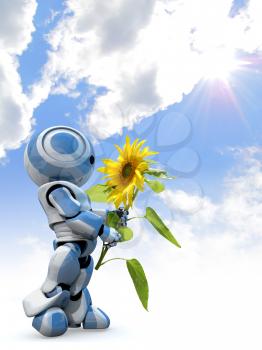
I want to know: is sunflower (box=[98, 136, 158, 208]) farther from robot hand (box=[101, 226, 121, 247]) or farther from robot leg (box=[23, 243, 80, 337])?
robot leg (box=[23, 243, 80, 337])

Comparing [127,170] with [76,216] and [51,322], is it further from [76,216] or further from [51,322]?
[51,322]

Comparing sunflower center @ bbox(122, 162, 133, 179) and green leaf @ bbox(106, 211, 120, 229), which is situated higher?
sunflower center @ bbox(122, 162, 133, 179)

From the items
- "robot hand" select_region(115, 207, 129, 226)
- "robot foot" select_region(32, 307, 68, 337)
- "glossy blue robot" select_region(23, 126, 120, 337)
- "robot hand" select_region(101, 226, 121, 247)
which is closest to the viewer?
"robot foot" select_region(32, 307, 68, 337)

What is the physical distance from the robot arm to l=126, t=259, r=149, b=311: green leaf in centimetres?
41

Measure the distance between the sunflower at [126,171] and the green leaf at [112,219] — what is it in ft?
0.55

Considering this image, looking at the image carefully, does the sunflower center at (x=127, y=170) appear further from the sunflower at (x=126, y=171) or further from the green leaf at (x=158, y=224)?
the green leaf at (x=158, y=224)

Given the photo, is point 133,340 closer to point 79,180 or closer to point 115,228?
point 115,228

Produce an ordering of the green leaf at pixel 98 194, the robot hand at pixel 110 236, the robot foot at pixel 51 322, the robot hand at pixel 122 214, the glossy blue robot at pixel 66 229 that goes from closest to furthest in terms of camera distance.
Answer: the robot foot at pixel 51 322 < the glossy blue robot at pixel 66 229 < the robot hand at pixel 110 236 < the robot hand at pixel 122 214 < the green leaf at pixel 98 194

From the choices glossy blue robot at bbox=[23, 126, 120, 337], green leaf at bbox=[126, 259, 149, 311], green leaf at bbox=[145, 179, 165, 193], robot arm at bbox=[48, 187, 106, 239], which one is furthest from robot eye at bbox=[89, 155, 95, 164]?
green leaf at bbox=[126, 259, 149, 311]

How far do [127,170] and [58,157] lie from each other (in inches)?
22.5

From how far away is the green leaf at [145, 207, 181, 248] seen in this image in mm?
3779

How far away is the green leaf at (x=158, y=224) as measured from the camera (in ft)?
12.4

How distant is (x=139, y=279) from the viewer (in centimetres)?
372

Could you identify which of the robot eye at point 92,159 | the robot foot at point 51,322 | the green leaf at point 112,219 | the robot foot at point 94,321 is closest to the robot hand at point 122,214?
the green leaf at point 112,219
